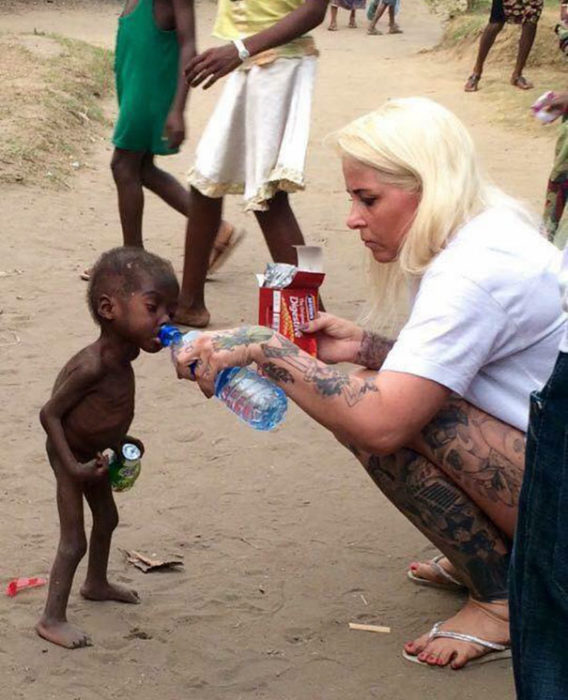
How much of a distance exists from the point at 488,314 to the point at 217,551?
1.22 m

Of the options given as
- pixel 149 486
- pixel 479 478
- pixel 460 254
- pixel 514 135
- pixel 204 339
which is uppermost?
pixel 460 254

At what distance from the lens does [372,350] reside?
346 cm

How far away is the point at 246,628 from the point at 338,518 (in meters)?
0.70

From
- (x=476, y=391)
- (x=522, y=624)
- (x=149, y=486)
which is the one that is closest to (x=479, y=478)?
(x=476, y=391)

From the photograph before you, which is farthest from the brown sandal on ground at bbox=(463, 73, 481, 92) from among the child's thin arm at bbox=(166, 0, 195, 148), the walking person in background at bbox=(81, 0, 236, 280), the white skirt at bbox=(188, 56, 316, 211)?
the white skirt at bbox=(188, 56, 316, 211)

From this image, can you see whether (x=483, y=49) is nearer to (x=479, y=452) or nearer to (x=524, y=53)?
(x=524, y=53)

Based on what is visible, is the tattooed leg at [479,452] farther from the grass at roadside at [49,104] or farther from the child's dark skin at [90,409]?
the grass at roadside at [49,104]

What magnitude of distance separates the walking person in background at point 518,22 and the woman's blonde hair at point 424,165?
30.5 ft

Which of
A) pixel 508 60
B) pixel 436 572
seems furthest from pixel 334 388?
pixel 508 60

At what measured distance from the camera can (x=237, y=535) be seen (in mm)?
3789

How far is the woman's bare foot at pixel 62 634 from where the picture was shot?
3.16 m

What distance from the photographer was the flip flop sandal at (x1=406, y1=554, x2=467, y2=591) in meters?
3.54

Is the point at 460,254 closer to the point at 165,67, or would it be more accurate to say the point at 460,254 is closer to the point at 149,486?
the point at 149,486

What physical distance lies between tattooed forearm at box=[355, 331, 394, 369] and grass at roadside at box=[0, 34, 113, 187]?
15.5ft
